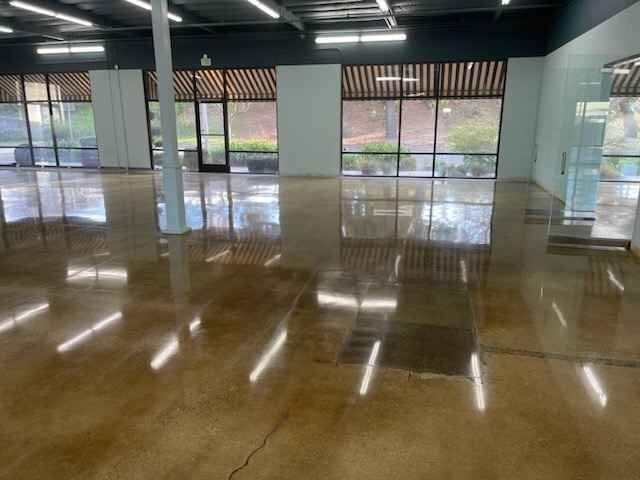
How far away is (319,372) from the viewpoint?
2943 millimetres

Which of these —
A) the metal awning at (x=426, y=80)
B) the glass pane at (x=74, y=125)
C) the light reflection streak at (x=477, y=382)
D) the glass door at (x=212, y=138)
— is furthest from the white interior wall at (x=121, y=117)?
the light reflection streak at (x=477, y=382)

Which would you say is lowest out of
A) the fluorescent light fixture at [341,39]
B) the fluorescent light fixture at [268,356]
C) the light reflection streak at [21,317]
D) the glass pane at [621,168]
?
the fluorescent light fixture at [268,356]

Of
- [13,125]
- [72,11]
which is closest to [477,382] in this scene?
[72,11]

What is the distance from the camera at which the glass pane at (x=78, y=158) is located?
52.0 ft

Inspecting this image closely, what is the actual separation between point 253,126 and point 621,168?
1058 centimetres

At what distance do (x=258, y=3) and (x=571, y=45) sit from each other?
659cm

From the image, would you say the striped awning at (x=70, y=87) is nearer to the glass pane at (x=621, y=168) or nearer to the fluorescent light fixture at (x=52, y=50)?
the fluorescent light fixture at (x=52, y=50)

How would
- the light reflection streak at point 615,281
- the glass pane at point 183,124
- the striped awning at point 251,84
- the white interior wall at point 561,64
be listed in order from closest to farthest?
the light reflection streak at point 615,281 < the white interior wall at point 561,64 < the striped awning at point 251,84 < the glass pane at point 183,124

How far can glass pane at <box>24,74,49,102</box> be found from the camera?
15.5m

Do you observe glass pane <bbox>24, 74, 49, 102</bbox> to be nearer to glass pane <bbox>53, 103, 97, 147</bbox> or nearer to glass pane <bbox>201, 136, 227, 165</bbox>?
glass pane <bbox>53, 103, 97, 147</bbox>

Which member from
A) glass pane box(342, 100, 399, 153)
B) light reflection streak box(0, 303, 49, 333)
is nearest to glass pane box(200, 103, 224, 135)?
glass pane box(342, 100, 399, 153)

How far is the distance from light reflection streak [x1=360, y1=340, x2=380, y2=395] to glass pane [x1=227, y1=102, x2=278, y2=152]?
11658mm

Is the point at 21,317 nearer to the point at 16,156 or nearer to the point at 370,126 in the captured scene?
the point at 370,126

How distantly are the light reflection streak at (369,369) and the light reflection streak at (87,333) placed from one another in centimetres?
207
